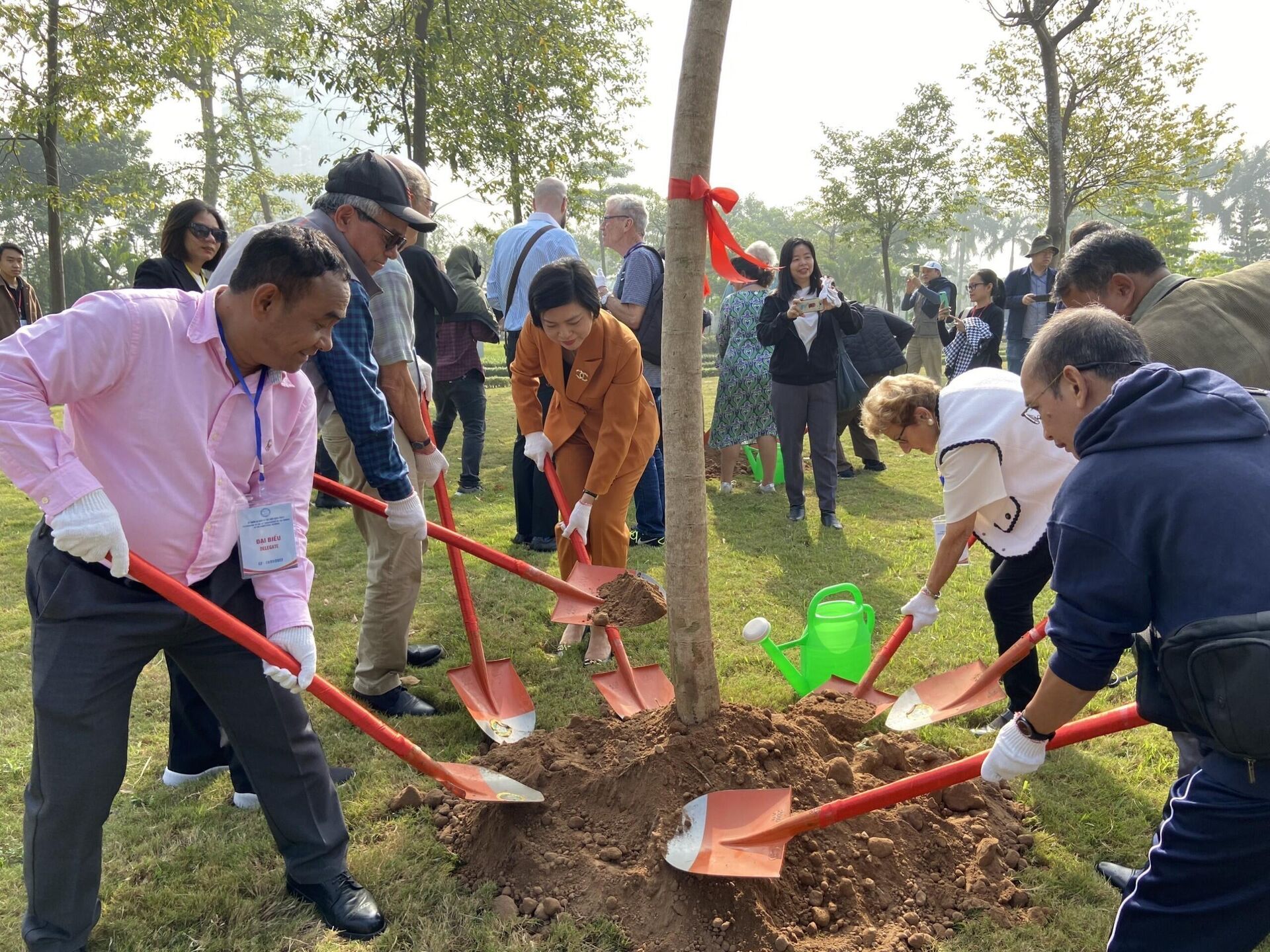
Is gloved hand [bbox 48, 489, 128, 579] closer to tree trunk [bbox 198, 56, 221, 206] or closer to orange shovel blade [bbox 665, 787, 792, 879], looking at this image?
orange shovel blade [bbox 665, 787, 792, 879]

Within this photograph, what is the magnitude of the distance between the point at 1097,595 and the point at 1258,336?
6.07 ft

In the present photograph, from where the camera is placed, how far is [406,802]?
2.93 metres

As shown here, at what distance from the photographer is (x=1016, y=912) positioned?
96.7 inches

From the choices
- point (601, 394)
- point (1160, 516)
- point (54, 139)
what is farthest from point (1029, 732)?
point (54, 139)

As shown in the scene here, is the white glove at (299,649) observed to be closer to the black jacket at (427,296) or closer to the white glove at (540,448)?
the white glove at (540,448)

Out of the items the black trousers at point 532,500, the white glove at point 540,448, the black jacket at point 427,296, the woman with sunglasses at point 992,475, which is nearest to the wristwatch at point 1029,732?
the woman with sunglasses at point 992,475

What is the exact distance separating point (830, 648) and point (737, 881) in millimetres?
1542

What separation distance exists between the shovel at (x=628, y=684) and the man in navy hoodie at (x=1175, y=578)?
192cm

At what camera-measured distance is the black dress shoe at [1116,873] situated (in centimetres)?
256

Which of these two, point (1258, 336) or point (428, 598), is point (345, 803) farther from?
point (1258, 336)

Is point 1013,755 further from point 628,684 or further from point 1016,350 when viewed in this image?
point 1016,350

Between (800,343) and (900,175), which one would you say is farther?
(900,175)

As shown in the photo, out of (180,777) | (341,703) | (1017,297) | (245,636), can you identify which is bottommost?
(180,777)

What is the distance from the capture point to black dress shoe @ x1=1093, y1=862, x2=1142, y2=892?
2.56 m
